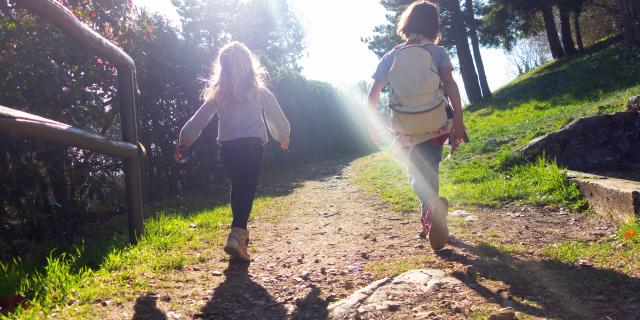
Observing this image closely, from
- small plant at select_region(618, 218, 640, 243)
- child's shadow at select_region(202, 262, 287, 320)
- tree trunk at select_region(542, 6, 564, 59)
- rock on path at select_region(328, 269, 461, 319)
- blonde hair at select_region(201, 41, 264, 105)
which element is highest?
tree trunk at select_region(542, 6, 564, 59)

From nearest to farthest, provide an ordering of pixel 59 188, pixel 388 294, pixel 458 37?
1. pixel 388 294
2. pixel 59 188
3. pixel 458 37

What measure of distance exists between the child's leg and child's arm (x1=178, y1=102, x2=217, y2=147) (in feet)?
5.23

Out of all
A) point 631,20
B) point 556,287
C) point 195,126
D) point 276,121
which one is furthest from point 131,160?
point 631,20

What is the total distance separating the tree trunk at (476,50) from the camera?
1998cm

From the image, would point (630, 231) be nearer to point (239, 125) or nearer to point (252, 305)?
point (252, 305)

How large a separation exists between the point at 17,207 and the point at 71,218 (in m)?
0.63

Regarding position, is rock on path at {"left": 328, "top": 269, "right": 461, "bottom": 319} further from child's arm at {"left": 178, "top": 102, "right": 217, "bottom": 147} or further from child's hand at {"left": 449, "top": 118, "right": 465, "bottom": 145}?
child's arm at {"left": 178, "top": 102, "right": 217, "bottom": 147}

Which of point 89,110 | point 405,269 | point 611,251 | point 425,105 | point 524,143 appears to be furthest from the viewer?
point 524,143

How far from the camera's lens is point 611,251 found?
319 centimetres

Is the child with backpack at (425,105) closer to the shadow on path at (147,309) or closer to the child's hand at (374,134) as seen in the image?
the child's hand at (374,134)

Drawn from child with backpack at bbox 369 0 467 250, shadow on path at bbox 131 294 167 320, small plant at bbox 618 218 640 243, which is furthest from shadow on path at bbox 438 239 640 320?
shadow on path at bbox 131 294 167 320

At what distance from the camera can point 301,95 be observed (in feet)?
50.6

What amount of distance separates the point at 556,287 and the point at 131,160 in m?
3.13

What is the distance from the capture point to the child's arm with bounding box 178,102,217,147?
3.73 meters
